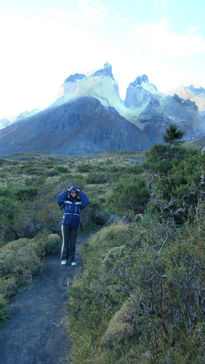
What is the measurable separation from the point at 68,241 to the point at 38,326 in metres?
2.50

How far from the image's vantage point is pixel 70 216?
255 inches

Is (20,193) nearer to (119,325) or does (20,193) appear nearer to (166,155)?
(166,155)

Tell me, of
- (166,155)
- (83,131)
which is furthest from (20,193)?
(83,131)

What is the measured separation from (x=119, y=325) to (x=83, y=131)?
4999 inches

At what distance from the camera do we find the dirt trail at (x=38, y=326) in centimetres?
362

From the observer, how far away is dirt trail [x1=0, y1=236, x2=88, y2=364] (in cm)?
362

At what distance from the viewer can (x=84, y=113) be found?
5364 inches

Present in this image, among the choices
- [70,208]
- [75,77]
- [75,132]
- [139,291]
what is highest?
[75,77]

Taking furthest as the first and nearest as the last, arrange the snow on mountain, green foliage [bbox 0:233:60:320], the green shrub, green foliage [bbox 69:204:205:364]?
the snow on mountain, the green shrub, green foliage [bbox 0:233:60:320], green foliage [bbox 69:204:205:364]

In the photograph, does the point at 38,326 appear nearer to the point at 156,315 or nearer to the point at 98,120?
the point at 156,315

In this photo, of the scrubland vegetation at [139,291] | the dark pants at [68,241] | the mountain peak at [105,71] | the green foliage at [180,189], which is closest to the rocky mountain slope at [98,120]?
the mountain peak at [105,71]

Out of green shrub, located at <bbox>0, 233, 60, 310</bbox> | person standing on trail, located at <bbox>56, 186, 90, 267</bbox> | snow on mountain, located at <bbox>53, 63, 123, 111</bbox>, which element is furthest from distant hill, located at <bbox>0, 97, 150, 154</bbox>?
person standing on trail, located at <bbox>56, 186, 90, 267</bbox>

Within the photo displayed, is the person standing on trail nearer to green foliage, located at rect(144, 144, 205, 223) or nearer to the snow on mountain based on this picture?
green foliage, located at rect(144, 144, 205, 223)

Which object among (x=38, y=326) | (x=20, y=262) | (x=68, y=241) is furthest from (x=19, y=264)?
(x=38, y=326)
